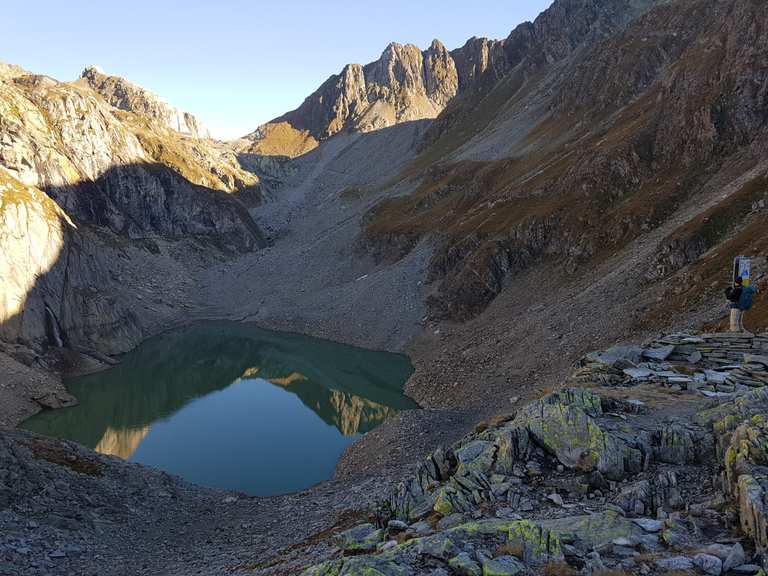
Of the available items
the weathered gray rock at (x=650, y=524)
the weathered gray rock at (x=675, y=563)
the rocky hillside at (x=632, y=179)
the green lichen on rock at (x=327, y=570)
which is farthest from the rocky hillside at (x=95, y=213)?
the weathered gray rock at (x=675, y=563)

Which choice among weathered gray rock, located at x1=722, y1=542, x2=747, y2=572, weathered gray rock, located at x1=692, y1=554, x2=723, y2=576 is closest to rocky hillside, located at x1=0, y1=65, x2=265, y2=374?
weathered gray rock, located at x1=692, y1=554, x2=723, y2=576

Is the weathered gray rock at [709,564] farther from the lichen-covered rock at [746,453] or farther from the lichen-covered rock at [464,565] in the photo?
the lichen-covered rock at [464,565]

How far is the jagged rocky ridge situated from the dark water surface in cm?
2435

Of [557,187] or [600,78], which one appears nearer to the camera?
[557,187]

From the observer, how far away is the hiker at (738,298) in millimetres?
26938

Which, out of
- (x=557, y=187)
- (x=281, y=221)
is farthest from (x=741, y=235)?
(x=281, y=221)

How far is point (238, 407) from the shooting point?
61656 millimetres

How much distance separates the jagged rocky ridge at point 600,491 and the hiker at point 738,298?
4084mm

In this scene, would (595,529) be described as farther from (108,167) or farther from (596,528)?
(108,167)

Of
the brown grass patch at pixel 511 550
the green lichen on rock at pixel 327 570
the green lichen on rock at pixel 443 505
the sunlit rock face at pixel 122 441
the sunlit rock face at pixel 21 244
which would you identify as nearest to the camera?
the brown grass patch at pixel 511 550

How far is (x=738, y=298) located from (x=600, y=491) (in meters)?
17.2

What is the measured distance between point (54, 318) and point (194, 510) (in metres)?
48.8

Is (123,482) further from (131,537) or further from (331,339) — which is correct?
(331,339)

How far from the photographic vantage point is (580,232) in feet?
212
